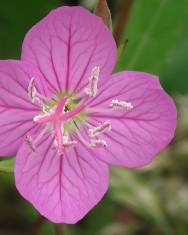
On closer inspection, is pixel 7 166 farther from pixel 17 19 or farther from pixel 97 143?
pixel 17 19

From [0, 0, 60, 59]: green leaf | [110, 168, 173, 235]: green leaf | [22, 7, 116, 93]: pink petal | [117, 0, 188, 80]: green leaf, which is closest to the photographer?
[22, 7, 116, 93]: pink petal

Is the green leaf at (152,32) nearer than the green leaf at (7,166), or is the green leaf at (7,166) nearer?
the green leaf at (7,166)

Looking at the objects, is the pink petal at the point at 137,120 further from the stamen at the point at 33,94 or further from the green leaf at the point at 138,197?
the green leaf at the point at 138,197

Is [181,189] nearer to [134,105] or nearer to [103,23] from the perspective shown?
[134,105]

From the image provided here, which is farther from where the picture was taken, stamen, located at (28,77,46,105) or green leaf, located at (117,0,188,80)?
green leaf, located at (117,0,188,80)

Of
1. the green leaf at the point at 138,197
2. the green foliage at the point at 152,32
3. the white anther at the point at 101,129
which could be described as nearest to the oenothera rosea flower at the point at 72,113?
the white anther at the point at 101,129

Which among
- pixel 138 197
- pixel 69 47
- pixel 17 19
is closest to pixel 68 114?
pixel 69 47

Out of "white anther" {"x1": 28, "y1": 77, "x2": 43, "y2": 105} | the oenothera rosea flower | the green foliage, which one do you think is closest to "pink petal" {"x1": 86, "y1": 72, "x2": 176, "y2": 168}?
the oenothera rosea flower

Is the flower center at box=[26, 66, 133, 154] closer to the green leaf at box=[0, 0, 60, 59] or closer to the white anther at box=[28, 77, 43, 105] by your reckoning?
the white anther at box=[28, 77, 43, 105]
